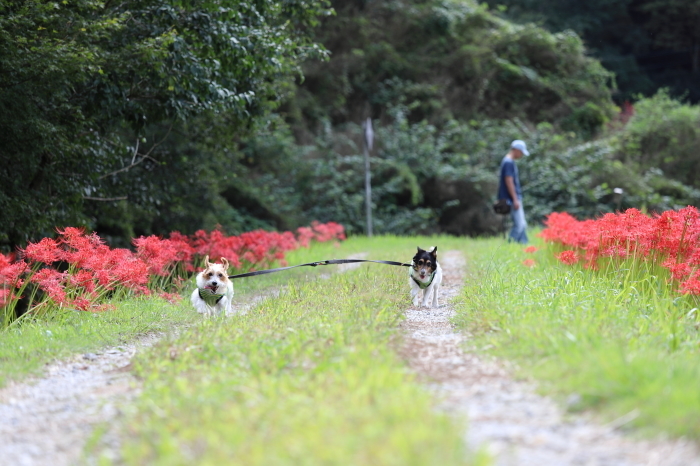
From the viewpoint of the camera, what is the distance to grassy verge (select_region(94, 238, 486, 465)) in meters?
3.23

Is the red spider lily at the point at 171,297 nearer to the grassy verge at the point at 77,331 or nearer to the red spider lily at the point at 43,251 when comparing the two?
the grassy verge at the point at 77,331

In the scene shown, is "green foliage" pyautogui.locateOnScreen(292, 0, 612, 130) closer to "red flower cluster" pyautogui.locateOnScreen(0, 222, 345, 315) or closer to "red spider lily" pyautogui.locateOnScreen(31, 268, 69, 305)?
"red flower cluster" pyautogui.locateOnScreen(0, 222, 345, 315)

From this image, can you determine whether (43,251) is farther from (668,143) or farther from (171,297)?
(668,143)

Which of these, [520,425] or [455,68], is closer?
[520,425]

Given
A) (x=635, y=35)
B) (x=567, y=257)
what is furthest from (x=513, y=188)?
(x=635, y=35)

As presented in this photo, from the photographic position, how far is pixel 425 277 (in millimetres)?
7539

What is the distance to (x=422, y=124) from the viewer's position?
76.8 feet

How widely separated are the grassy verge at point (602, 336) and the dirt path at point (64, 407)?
2.49m

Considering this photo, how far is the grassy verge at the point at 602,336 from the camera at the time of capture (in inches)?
144

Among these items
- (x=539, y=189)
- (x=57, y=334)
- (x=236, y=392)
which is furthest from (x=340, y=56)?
(x=236, y=392)

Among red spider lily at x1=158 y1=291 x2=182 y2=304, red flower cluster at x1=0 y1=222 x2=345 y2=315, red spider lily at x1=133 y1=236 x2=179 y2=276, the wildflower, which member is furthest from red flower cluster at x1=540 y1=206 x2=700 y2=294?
red flower cluster at x1=0 y1=222 x2=345 y2=315

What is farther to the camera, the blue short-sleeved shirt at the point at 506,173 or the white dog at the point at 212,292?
the blue short-sleeved shirt at the point at 506,173

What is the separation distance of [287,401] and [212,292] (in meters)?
3.60

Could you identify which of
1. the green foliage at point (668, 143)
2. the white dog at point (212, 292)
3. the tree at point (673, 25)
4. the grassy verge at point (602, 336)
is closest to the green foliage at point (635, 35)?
the tree at point (673, 25)
